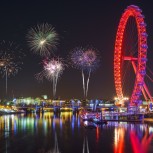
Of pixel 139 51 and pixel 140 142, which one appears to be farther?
pixel 139 51

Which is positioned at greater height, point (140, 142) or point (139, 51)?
point (139, 51)

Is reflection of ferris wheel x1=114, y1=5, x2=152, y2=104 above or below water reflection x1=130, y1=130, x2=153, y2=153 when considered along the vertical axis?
above

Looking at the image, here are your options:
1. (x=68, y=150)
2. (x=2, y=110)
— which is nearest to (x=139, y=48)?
(x=68, y=150)

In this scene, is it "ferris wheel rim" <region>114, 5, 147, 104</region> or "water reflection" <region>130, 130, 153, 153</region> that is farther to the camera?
"ferris wheel rim" <region>114, 5, 147, 104</region>

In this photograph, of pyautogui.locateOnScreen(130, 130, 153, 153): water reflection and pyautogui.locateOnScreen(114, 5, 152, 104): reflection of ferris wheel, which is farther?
pyautogui.locateOnScreen(114, 5, 152, 104): reflection of ferris wheel

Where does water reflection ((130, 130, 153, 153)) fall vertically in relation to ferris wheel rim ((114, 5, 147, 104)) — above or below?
below

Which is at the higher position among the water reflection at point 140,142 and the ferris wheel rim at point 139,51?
the ferris wheel rim at point 139,51

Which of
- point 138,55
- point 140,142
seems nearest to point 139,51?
point 138,55

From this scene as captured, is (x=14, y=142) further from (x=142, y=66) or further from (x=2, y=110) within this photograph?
(x=2, y=110)

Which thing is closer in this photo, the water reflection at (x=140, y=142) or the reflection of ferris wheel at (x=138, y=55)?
the water reflection at (x=140, y=142)

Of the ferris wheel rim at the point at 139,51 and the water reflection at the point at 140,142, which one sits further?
the ferris wheel rim at the point at 139,51

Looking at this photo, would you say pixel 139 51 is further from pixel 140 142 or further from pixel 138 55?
pixel 140 142
